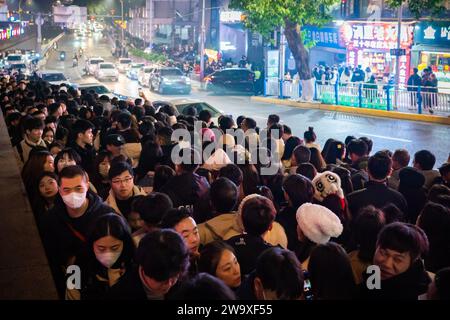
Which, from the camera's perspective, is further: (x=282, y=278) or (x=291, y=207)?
(x=291, y=207)

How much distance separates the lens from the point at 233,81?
3700 cm

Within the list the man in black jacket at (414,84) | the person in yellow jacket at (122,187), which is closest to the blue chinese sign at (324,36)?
the man in black jacket at (414,84)

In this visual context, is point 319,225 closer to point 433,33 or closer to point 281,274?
point 281,274

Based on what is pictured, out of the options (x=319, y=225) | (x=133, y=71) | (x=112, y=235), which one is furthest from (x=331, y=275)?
(x=133, y=71)

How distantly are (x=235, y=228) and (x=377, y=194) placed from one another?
1.90 metres

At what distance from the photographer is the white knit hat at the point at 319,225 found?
490cm

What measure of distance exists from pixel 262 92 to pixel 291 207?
1181 inches

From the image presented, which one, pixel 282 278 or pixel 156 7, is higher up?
pixel 156 7

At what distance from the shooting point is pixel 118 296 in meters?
3.75

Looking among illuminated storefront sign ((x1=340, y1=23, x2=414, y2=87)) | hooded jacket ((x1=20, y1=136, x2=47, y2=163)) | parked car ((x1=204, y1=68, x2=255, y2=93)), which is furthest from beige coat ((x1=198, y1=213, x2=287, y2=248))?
parked car ((x1=204, y1=68, x2=255, y2=93))

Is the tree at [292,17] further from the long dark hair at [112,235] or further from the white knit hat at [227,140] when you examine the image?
the long dark hair at [112,235]

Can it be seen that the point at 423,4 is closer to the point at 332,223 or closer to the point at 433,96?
the point at 433,96

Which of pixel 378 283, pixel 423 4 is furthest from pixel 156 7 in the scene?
pixel 378 283

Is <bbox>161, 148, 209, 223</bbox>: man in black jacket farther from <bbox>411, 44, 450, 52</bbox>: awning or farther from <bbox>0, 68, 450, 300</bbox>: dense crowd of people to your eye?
<bbox>411, 44, 450, 52</bbox>: awning
